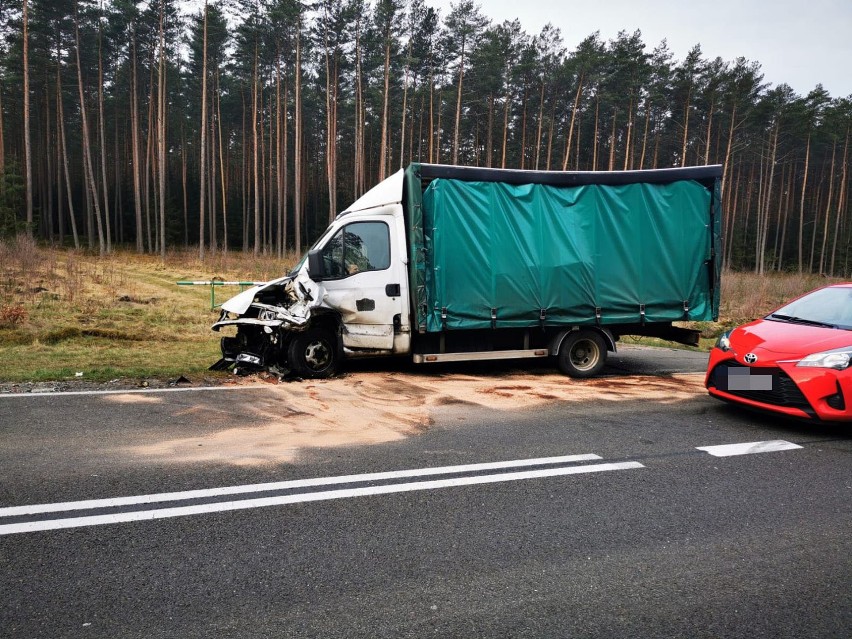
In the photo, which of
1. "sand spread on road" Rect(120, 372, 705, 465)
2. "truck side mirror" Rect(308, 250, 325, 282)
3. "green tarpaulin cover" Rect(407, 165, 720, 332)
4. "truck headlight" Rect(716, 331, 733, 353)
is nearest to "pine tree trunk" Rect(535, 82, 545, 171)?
"green tarpaulin cover" Rect(407, 165, 720, 332)

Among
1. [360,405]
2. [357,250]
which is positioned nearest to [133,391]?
[360,405]

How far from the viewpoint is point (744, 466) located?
183 inches

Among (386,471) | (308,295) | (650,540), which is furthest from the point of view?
(308,295)

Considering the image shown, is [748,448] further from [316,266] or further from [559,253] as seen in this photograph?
[316,266]

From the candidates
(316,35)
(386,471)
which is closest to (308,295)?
(386,471)

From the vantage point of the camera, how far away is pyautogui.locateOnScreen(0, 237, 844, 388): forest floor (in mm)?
8156

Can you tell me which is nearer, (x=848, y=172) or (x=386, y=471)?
(x=386, y=471)

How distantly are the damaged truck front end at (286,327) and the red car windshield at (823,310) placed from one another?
5.64m

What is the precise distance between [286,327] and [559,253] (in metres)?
4.01

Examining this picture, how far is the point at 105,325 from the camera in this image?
12.0m

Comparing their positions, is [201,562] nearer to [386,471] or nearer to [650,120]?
[386,471]

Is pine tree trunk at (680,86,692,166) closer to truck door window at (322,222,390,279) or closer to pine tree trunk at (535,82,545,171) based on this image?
pine tree trunk at (535,82,545,171)

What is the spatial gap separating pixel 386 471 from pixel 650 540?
6.37ft

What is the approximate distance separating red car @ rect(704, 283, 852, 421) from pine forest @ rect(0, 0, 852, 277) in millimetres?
27466
